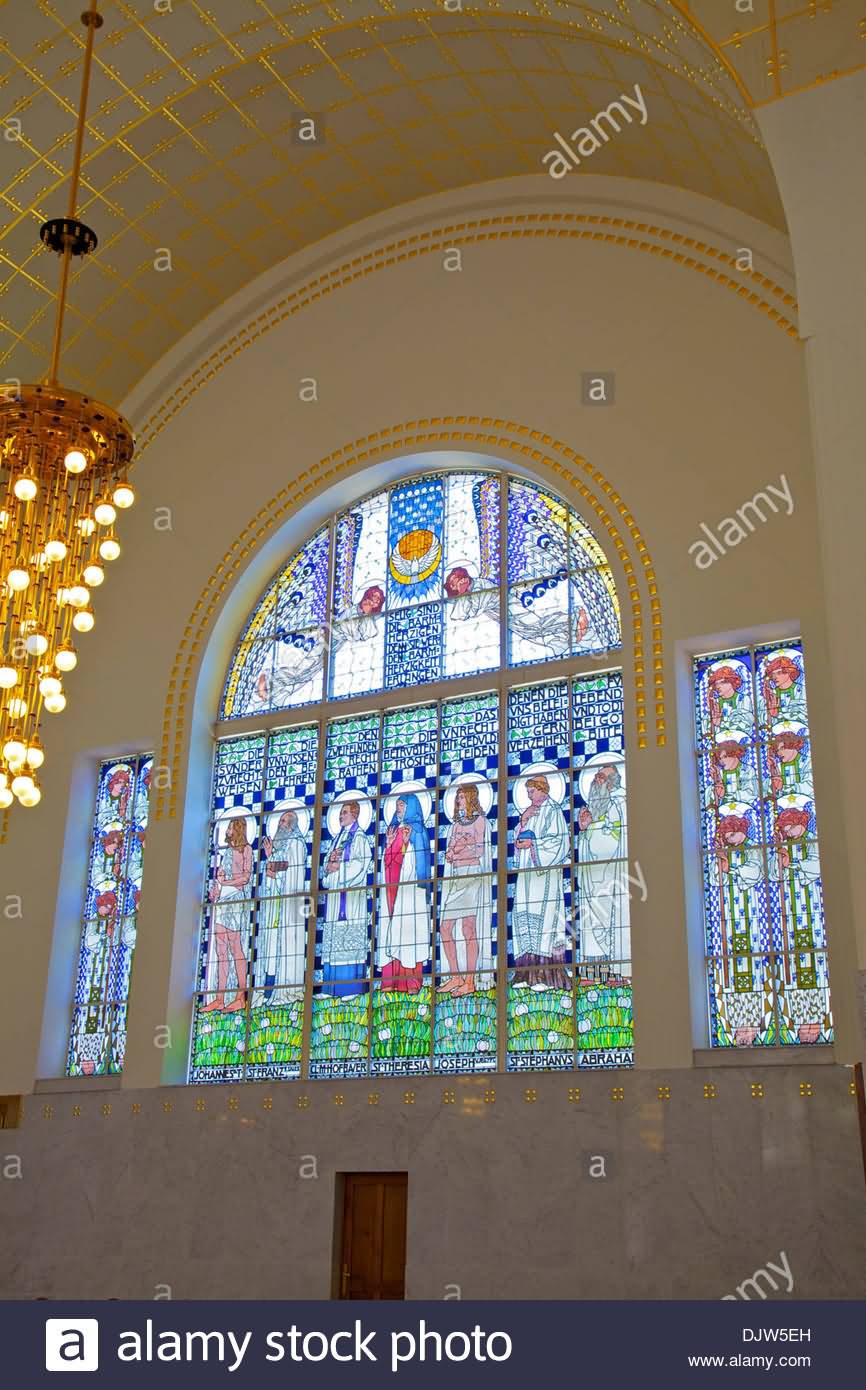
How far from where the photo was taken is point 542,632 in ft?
34.7

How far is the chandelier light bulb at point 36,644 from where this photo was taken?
8.06 metres

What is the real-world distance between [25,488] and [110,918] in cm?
464

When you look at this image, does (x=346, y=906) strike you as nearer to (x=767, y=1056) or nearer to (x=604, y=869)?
(x=604, y=869)

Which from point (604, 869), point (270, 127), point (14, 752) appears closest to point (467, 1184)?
point (604, 869)

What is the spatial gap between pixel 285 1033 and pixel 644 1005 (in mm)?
2912

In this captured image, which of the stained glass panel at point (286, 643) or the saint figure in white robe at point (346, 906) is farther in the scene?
the stained glass panel at point (286, 643)

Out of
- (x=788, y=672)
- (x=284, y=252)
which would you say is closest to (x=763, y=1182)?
(x=788, y=672)

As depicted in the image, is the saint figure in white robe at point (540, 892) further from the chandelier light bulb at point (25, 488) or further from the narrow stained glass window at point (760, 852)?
the chandelier light bulb at point (25, 488)

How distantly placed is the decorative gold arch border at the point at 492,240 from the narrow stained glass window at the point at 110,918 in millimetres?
3282

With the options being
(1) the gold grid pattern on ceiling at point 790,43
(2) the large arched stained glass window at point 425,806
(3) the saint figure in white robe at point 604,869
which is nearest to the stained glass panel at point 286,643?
(2) the large arched stained glass window at point 425,806

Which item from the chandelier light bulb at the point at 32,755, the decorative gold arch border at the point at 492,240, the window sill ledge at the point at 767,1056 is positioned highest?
the decorative gold arch border at the point at 492,240

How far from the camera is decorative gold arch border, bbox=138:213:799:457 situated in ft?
33.6

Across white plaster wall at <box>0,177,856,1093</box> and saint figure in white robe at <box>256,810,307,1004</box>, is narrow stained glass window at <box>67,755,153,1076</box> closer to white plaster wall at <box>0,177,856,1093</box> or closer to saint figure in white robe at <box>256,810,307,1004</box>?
white plaster wall at <box>0,177,856,1093</box>

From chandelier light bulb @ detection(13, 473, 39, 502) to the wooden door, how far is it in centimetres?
514
